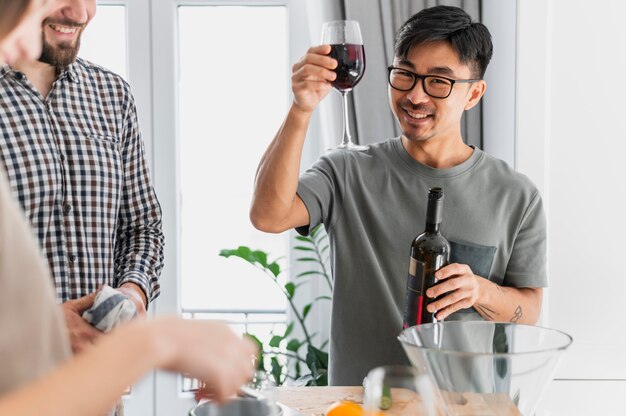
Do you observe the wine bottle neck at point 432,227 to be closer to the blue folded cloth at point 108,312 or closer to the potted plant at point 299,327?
the blue folded cloth at point 108,312

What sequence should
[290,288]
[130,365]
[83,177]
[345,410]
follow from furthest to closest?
[290,288], [83,177], [345,410], [130,365]

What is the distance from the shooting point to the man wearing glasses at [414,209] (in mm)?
1810

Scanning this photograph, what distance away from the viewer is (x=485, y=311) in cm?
173

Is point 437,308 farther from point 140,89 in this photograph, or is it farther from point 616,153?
point 140,89

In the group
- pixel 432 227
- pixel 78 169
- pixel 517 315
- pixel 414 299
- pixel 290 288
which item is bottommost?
pixel 290 288

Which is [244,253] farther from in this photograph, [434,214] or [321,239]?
[434,214]

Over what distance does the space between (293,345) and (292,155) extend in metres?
1.47

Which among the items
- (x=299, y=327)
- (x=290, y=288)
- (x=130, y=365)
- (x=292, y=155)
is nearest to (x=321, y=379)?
(x=290, y=288)

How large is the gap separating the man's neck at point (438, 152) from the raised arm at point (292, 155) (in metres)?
0.33

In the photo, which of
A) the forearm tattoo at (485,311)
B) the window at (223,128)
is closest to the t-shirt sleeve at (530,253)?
the forearm tattoo at (485,311)

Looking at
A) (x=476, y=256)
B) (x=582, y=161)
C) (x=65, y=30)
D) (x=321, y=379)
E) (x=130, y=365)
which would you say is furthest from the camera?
(x=321, y=379)

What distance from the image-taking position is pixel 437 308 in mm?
1450

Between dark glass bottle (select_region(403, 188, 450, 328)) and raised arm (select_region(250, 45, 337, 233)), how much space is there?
0.38 m

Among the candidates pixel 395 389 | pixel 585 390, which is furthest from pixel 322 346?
pixel 395 389
